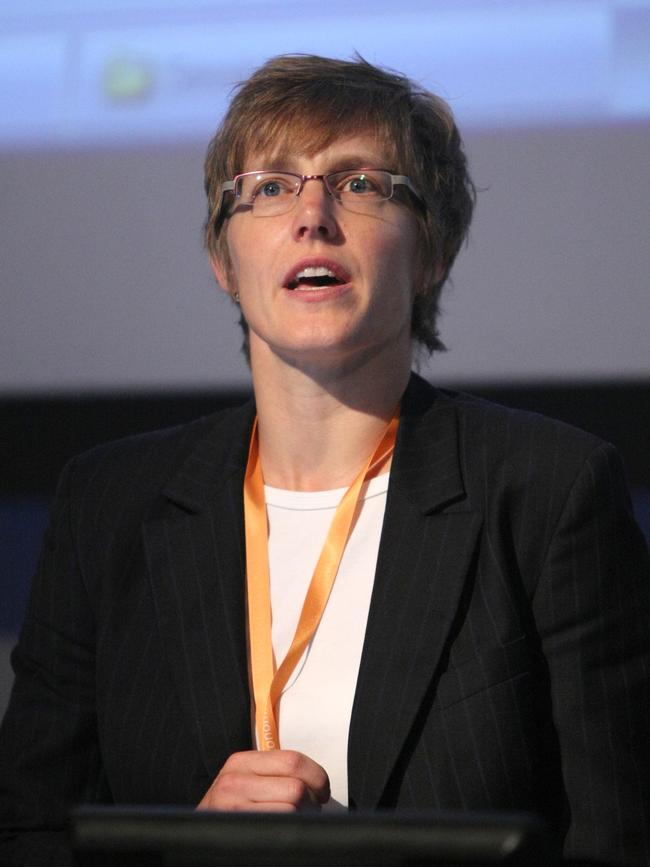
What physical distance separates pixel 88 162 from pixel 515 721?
183cm

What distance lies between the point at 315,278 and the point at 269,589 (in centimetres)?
43

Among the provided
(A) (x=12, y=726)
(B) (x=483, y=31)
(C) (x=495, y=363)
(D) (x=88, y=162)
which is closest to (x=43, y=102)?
(D) (x=88, y=162)

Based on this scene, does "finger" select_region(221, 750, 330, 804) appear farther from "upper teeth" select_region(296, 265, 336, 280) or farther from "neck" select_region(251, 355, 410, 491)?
"upper teeth" select_region(296, 265, 336, 280)

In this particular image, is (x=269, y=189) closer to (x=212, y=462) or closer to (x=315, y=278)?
(x=315, y=278)

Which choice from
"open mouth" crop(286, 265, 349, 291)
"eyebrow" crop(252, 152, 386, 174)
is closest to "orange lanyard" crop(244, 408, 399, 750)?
"open mouth" crop(286, 265, 349, 291)

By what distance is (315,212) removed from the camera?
1584 mm

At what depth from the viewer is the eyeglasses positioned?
164 cm

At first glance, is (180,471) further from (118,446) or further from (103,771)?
(103,771)

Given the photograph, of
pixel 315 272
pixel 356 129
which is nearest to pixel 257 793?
pixel 315 272

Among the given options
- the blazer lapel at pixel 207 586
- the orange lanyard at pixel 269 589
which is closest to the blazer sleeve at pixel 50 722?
the blazer lapel at pixel 207 586

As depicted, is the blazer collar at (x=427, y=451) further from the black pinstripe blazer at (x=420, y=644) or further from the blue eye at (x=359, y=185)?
the blue eye at (x=359, y=185)

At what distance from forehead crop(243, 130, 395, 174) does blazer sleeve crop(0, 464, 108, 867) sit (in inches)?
25.0

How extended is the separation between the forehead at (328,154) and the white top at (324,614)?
0.44 m

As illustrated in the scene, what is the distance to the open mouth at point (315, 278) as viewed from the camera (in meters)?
1.59
